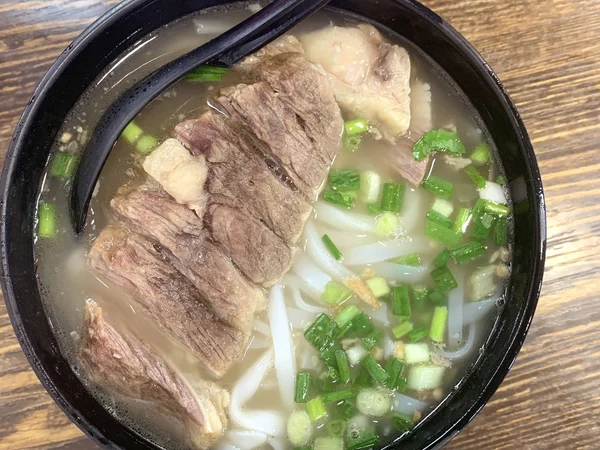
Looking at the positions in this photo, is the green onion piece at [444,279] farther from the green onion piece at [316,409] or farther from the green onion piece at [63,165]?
the green onion piece at [63,165]

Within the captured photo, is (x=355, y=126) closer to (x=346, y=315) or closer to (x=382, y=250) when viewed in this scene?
(x=382, y=250)

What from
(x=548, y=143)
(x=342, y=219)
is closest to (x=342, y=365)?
(x=342, y=219)

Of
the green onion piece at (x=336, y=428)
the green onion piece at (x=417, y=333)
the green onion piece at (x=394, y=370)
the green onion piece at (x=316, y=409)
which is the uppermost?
the green onion piece at (x=417, y=333)

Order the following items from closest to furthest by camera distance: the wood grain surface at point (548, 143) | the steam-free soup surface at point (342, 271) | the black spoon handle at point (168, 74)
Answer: the black spoon handle at point (168, 74)
the steam-free soup surface at point (342, 271)
the wood grain surface at point (548, 143)

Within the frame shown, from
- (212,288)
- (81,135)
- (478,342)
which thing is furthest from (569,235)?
(81,135)

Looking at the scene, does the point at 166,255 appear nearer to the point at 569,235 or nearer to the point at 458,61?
the point at 458,61

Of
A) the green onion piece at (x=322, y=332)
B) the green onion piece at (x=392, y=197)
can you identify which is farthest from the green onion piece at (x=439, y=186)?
the green onion piece at (x=322, y=332)
